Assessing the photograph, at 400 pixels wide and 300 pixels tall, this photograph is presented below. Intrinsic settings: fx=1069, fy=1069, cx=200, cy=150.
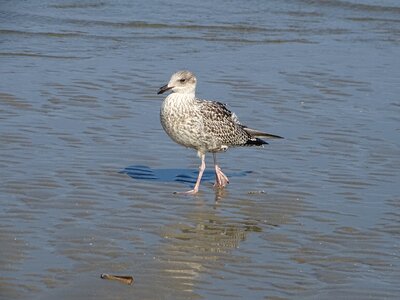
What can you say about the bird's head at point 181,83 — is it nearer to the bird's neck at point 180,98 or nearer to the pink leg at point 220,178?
the bird's neck at point 180,98

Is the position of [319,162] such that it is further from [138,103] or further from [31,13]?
[31,13]

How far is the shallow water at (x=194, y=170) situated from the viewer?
6.79 meters

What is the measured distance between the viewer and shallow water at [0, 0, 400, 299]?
6.79 metres

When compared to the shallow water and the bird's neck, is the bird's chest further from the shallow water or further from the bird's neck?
the shallow water

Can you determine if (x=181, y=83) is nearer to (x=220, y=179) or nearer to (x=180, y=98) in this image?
(x=180, y=98)

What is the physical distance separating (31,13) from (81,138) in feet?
28.2

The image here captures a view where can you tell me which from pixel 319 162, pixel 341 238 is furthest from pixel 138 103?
pixel 341 238

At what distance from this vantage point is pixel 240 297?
6.36 m

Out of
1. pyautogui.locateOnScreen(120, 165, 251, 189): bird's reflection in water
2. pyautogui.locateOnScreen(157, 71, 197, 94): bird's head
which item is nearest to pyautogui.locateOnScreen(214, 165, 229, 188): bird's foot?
pyautogui.locateOnScreen(120, 165, 251, 189): bird's reflection in water

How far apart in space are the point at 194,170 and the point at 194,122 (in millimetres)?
729

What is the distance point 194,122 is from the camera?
9156 mm

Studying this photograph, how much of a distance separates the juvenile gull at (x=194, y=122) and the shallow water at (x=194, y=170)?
305 mm

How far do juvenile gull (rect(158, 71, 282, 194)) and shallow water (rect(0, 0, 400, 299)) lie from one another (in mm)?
305

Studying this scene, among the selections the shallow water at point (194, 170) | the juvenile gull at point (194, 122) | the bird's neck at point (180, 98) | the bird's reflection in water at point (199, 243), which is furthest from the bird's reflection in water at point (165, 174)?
the bird's reflection in water at point (199, 243)
